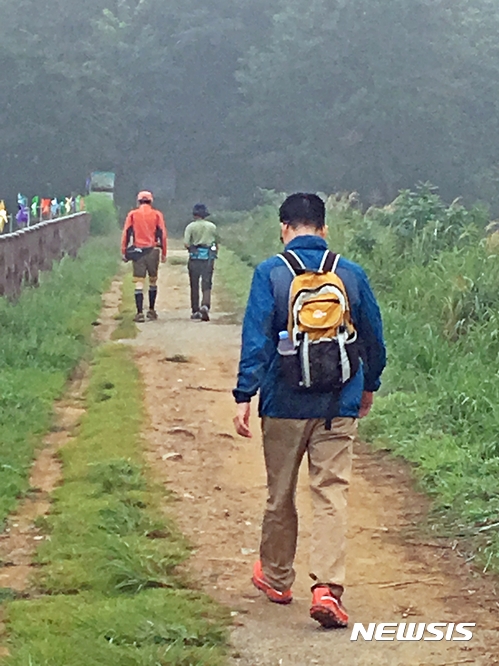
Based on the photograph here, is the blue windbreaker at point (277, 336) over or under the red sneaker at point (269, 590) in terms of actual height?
over

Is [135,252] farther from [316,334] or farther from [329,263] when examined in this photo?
[316,334]

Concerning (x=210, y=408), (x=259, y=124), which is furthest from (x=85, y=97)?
(x=210, y=408)

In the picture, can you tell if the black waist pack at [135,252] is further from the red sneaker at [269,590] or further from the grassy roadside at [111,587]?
the red sneaker at [269,590]

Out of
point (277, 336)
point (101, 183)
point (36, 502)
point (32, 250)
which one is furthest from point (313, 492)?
point (101, 183)

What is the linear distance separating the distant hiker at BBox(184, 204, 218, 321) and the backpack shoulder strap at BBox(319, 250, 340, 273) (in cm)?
903

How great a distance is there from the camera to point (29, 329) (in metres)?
11.9

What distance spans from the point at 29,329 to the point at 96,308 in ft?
10.5

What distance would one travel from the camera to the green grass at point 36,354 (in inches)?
297

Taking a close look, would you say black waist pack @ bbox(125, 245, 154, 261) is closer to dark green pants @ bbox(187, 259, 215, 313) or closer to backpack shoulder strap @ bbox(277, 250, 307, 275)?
dark green pants @ bbox(187, 259, 215, 313)

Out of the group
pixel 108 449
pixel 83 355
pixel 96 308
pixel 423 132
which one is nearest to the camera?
pixel 108 449

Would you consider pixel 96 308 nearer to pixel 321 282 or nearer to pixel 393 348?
pixel 393 348

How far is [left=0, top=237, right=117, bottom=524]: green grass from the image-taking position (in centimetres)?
755

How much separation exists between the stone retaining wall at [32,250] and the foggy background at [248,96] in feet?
72.1

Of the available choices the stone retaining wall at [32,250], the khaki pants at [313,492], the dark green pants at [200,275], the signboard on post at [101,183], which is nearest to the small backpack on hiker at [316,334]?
the khaki pants at [313,492]
